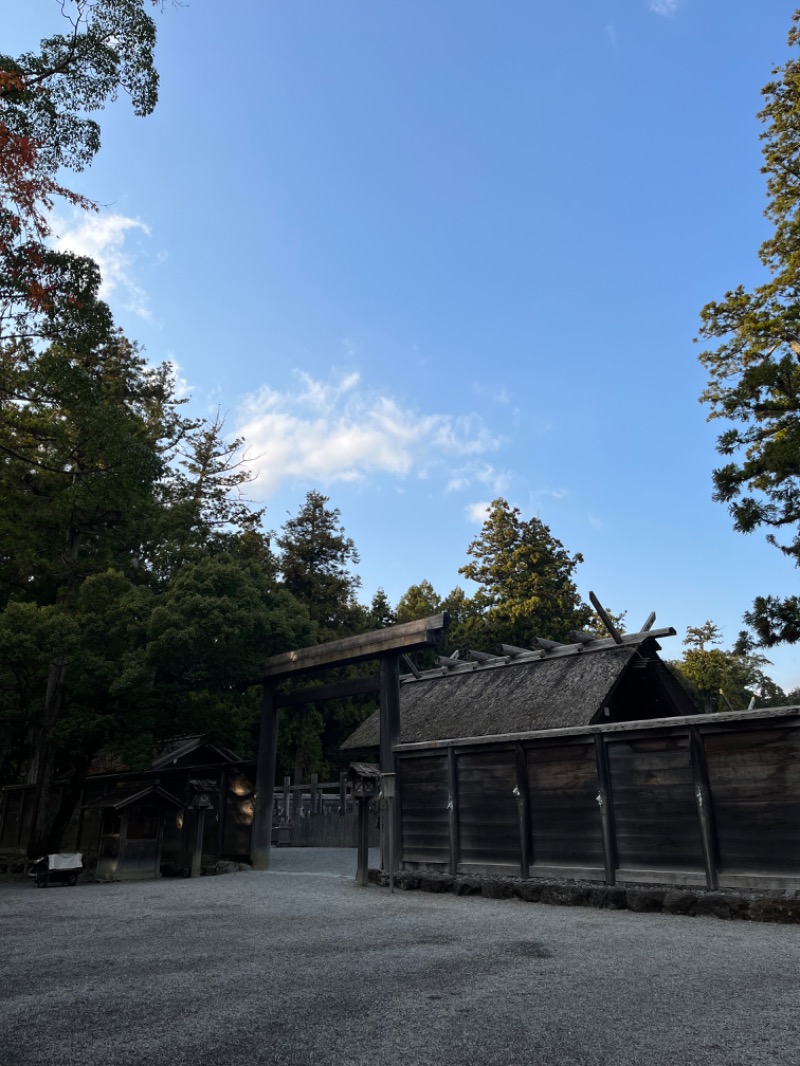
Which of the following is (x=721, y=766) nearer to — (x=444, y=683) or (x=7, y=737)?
(x=444, y=683)

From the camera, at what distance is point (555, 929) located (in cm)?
820

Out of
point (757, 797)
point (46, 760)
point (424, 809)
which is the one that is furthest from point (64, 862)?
point (757, 797)

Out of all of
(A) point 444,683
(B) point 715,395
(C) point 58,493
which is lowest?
(A) point 444,683

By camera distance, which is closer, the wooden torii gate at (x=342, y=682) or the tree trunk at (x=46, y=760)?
the wooden torii gate at (x=342, y=682)

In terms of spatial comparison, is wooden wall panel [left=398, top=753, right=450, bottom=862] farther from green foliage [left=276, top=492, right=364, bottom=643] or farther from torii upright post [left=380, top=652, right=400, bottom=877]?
green foliage [left=276, top=492, right=364, bottom=643]

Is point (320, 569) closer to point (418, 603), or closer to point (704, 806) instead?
point (418, 603)

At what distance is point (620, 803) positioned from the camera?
420 inches

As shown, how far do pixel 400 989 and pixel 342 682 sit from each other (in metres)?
11.2

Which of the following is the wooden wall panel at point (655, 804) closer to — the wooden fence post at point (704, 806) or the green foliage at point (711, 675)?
the wooden fence post at point (704, 806)

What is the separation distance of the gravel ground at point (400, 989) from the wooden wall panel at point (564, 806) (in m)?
1.51

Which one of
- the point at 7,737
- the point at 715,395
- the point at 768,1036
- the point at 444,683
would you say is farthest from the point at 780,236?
the point at 7,737

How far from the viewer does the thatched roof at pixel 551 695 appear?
15203 millimetres

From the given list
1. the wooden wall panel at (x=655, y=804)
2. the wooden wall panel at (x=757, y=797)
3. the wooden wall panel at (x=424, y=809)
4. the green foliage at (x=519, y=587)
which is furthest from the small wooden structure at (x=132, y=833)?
the green foliage at (x=519, y=587)

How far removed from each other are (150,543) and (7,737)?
8000mm
